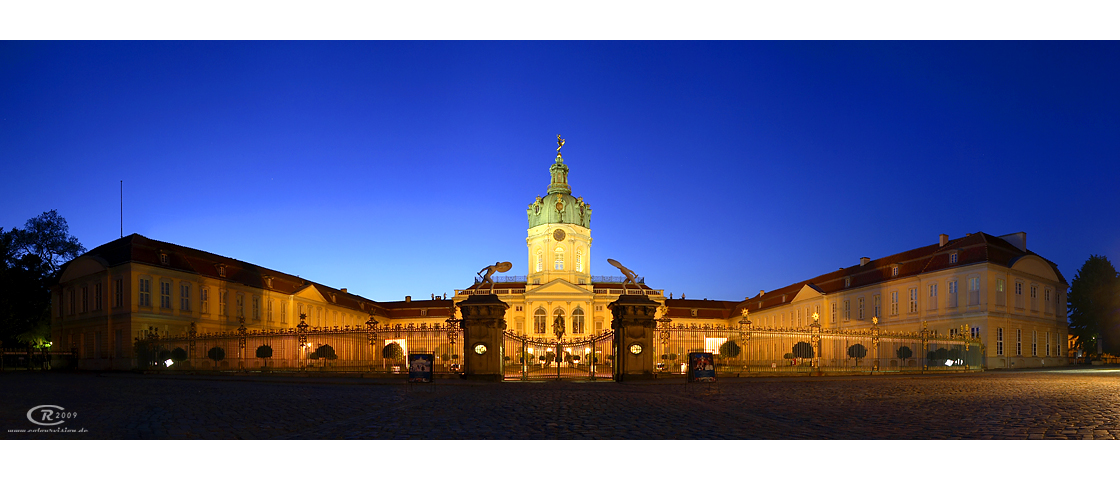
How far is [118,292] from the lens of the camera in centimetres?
4909

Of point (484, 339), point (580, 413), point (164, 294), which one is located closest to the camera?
point (580, 413)

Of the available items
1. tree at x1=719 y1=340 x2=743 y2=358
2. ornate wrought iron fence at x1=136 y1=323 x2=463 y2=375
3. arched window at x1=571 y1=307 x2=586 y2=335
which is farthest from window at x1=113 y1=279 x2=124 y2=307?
arched window at x1=571 y1=307 x2=586 y2=335

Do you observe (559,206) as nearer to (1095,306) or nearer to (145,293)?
(145,293)

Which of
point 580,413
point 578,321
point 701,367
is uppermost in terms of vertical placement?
point 580,413

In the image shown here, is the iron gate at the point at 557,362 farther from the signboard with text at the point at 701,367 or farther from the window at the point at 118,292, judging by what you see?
the window at the point at 118,292

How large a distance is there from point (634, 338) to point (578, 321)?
5866 centimetres

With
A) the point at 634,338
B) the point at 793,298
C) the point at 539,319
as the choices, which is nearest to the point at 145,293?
the point at 634,338

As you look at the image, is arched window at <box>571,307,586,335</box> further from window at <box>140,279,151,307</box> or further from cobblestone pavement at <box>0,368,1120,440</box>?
cobblestone pavement at <box>0,368,1120,440</box>

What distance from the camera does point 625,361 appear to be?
1038 inches

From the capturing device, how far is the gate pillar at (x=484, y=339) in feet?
85.6

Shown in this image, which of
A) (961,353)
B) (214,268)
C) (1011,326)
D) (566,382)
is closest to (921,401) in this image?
(566,382)

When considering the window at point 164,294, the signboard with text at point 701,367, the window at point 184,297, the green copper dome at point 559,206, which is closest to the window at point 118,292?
the window at point 164,294

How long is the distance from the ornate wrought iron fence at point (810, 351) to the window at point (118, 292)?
33.8 m

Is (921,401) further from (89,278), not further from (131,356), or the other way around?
(89,278)
